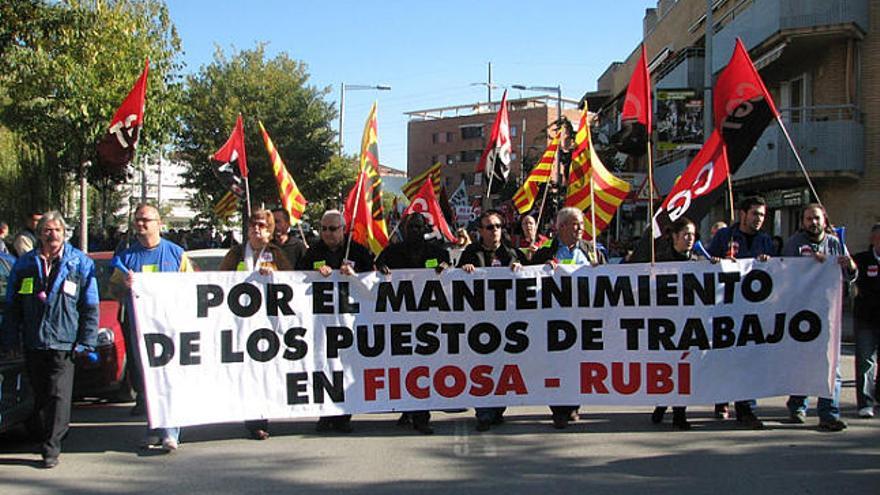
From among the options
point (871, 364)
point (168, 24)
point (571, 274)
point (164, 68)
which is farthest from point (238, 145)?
point (168, 24)

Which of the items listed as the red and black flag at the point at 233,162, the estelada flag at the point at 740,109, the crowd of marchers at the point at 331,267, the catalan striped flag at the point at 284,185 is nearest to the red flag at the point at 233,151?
the red and black flag at the point at 233,162

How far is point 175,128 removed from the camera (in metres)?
15.8

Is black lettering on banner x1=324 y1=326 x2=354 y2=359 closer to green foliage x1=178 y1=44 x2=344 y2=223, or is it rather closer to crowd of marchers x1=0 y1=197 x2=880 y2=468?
crowd of marchers x1=0 y1=197 x2=880 y2=468

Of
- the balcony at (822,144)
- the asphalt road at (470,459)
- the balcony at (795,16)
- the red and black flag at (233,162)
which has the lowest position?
the asphalt road at (470,459)

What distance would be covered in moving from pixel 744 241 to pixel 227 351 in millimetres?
4552

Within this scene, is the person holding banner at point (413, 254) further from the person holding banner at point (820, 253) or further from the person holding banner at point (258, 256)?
the person holding banner at point (820, 253)

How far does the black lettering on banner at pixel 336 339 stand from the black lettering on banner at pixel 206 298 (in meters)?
0.91

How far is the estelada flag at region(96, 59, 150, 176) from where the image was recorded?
29.7 ft

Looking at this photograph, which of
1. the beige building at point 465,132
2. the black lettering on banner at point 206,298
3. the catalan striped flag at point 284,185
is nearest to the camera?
the black lettering on banner at point 206,298

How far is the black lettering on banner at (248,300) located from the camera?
6.50 metres

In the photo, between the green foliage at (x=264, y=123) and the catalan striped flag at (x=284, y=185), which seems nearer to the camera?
the catalan striped flag at (x=284, y=185)

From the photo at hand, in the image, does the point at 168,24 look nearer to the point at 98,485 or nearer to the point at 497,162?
the point at 497,162

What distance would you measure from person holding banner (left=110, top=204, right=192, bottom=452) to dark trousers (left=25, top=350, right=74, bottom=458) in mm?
585

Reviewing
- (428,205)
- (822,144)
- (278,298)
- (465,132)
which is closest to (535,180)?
(428,205)
